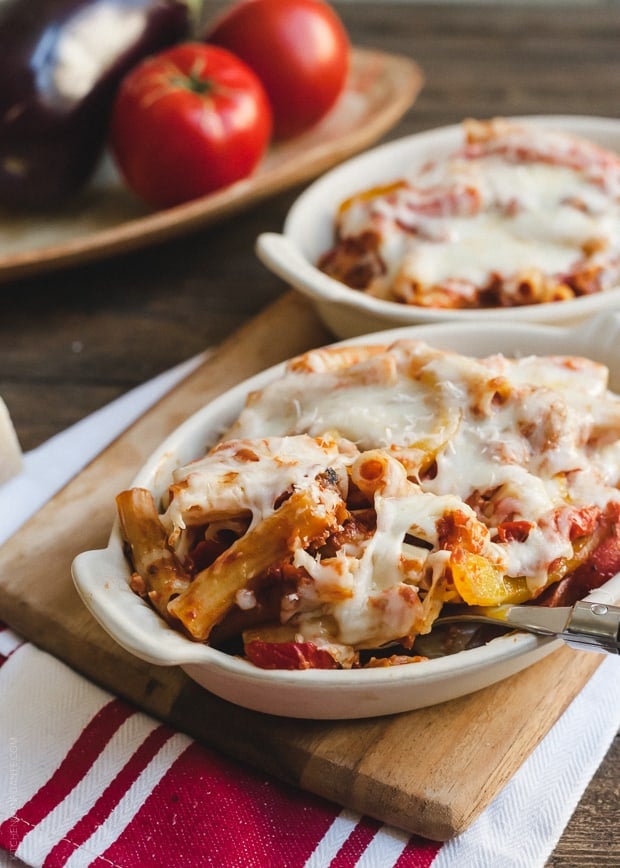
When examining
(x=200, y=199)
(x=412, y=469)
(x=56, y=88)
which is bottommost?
(x=200, y=199)

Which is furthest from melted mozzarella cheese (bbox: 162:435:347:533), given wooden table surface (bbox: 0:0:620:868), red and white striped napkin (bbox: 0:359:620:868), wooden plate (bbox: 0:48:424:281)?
wooden plate (bbox: 0:48:424:281)

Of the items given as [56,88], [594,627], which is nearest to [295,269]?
[56,88]

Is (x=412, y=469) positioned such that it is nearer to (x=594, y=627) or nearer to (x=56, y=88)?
(x=594, y=627)

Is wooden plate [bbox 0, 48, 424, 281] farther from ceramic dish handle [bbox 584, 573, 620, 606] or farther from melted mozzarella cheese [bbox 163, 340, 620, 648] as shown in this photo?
ceramic dish handle [bbox 584, 573, 620, 606]

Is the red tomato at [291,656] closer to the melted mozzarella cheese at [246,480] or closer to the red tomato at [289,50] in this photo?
the melted mozzarella cheese at [246,480]

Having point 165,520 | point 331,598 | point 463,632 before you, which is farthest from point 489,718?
point 165,520

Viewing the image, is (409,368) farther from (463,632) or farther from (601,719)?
(601,719)

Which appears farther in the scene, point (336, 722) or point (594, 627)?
point (336, 722)
